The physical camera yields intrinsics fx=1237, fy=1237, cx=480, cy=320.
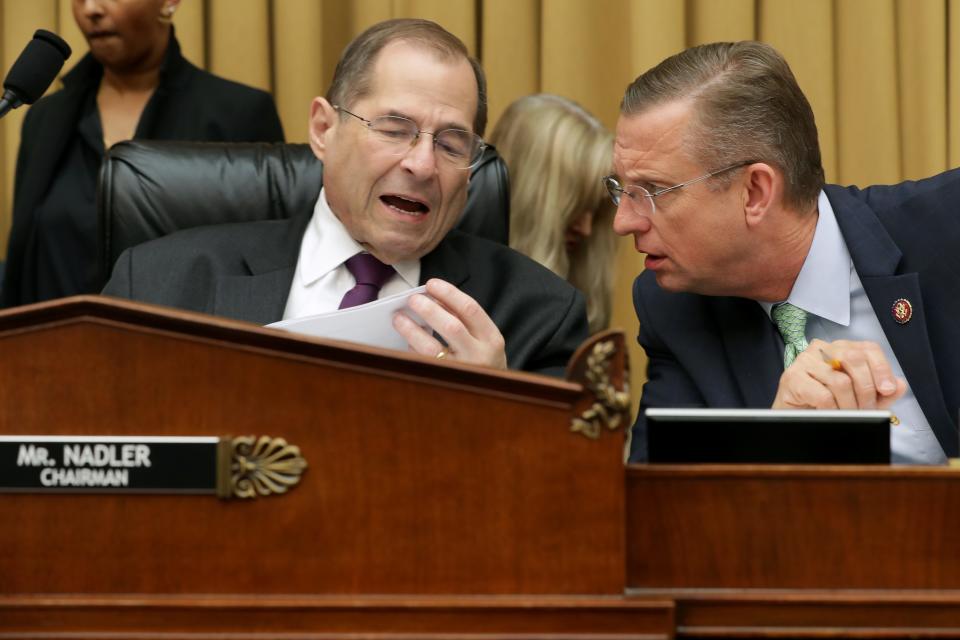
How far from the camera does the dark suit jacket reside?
75.7 inches

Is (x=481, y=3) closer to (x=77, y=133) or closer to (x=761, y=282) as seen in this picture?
(x=77, y=133)

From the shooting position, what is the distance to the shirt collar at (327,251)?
198 cm

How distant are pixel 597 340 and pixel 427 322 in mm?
611

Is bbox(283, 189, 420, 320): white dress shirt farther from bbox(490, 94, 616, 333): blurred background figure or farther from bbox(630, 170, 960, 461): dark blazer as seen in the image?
bbox(490, 94, 616, 333): blurred background figure

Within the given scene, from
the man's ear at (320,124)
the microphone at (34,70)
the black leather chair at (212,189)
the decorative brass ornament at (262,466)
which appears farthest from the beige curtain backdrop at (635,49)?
the decorative brass ornament at (262,466)

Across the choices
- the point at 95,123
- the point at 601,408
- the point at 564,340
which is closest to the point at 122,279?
the point at 564,340

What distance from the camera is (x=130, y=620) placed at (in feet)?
3.25

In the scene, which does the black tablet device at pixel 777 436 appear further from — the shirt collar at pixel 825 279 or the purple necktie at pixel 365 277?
the purple necktie at pixel 365 277

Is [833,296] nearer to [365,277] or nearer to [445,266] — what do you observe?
[445,266]

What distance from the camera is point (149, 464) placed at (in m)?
0.99

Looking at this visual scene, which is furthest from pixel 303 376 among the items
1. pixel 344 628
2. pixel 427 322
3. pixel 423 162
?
pixel 423 162

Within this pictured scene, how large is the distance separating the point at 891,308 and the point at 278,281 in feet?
3.03

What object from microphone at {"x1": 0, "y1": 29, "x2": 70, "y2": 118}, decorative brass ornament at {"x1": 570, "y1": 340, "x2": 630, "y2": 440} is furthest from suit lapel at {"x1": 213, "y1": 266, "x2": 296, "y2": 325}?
decorative brass ornament at {"x1": 570, "y1": 340, "x2": 630, "y2": 440}

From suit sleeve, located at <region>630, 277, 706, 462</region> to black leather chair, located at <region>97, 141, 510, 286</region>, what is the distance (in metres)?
0.37
